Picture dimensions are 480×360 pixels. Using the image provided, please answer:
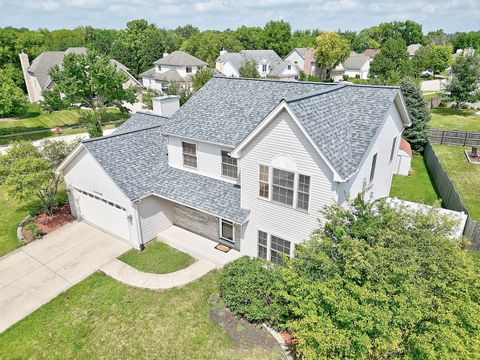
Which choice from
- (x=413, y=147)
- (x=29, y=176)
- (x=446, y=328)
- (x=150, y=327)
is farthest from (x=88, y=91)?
(x=446, y=328)

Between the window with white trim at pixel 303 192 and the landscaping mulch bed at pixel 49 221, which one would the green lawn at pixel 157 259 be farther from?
the window with white trim at pixel 303 192

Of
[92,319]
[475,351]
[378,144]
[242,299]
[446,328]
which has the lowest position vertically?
[92,319]

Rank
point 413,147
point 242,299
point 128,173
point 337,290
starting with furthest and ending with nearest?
point 413,147, point 128,173, point 242,299, point 337,290

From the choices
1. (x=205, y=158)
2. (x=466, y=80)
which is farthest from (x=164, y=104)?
(x=466, y=80)

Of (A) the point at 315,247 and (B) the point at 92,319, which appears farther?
(B) the point at 92,319

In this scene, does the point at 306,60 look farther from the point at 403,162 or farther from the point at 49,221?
the point at 49,221

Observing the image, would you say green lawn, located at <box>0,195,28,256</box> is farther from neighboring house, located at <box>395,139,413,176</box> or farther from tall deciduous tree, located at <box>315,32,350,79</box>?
tall deciduous tree, located at <box>315,32,350,79</box>

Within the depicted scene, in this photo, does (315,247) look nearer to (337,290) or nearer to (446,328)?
(337,290)

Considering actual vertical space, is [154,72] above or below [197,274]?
above

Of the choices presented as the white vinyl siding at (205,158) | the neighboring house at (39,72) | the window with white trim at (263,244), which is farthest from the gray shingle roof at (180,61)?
the window with white trim at (263,244)
